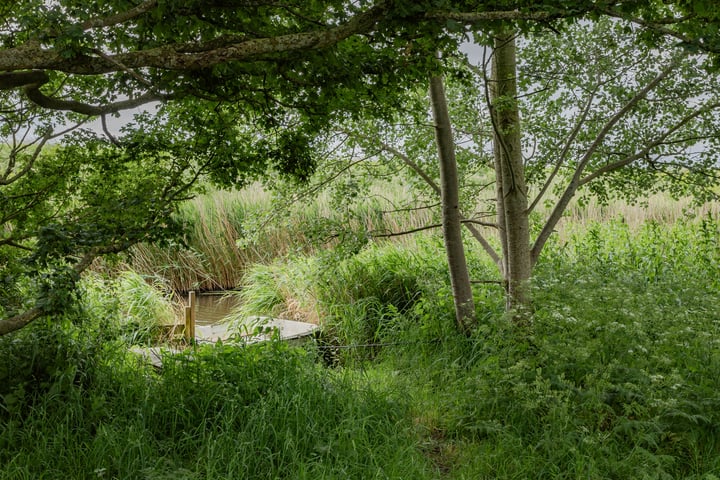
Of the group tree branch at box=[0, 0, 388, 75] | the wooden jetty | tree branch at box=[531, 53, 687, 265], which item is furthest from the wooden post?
tree branch at box=[0, 0, 388, 75]

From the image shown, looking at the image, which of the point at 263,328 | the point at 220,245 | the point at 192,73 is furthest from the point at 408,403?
the point at 220,245

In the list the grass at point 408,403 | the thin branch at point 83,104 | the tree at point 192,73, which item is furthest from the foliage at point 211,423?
the thin branch at point 83,104

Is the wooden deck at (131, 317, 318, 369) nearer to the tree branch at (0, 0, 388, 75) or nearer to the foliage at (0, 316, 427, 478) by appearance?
the foliage at (0, 316, 427, 478)

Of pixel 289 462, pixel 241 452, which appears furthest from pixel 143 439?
pixel 289 462

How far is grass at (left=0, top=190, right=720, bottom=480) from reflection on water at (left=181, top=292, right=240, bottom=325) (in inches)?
118

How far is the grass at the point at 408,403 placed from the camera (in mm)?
3459

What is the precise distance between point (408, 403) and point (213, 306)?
5.82 meters

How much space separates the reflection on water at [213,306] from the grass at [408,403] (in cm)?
301

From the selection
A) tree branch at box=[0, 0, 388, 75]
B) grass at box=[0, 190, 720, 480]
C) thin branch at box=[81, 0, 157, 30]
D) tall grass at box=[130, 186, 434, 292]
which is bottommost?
grass at box=[0, 190, 720, 480]

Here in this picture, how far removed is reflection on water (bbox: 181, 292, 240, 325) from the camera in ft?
28.7

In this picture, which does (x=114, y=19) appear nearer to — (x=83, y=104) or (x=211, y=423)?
(x=83, y=104)

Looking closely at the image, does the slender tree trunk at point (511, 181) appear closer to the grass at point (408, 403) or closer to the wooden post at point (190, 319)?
the grass at point (408, 403)

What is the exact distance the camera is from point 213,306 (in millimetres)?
9586

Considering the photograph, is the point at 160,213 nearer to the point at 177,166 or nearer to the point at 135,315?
the point at 177,166
